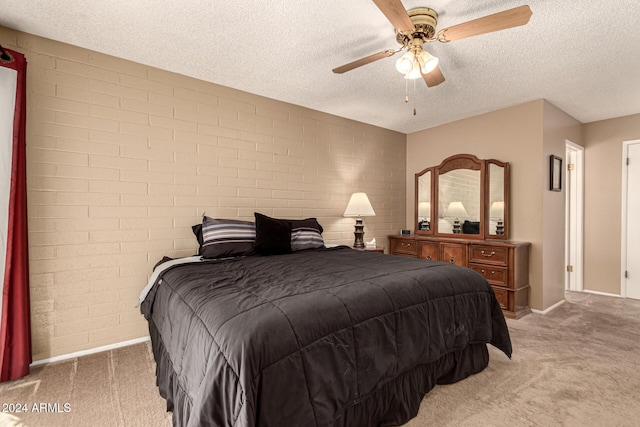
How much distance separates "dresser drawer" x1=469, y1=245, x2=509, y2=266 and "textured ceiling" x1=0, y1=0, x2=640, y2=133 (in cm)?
169

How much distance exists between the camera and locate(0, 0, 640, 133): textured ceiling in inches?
80.8

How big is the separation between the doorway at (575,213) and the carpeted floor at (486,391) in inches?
80.1

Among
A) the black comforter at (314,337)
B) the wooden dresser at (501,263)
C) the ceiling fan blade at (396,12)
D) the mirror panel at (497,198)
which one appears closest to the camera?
the black comforter at (314,337)

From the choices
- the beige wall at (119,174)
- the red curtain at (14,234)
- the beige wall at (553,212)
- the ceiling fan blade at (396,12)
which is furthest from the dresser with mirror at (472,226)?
the red curtain at (14,234)

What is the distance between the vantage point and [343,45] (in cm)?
247

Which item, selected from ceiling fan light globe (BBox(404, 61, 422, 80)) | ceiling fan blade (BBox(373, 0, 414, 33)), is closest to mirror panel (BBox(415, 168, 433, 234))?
ceiling fan light globe (BBox(404, 61, 422, 80))

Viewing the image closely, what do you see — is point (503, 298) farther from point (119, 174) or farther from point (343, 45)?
point (119, 174)

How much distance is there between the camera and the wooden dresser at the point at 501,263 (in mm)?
3432

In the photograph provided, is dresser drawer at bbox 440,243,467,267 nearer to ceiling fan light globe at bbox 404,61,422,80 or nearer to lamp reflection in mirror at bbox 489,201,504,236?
lamp reflection in mirror at bbox 489,201,504,236

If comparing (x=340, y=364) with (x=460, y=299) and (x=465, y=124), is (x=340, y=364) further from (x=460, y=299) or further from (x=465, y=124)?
(x=465, y=124)

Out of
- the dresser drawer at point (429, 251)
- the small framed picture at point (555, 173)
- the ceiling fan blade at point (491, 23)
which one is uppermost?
the ceiling fan blade at point (491, 23)

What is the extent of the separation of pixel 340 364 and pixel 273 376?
1.14ft

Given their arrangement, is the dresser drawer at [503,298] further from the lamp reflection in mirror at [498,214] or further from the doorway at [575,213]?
the doorway at [575,213]

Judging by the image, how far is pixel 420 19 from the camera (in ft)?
6.55
